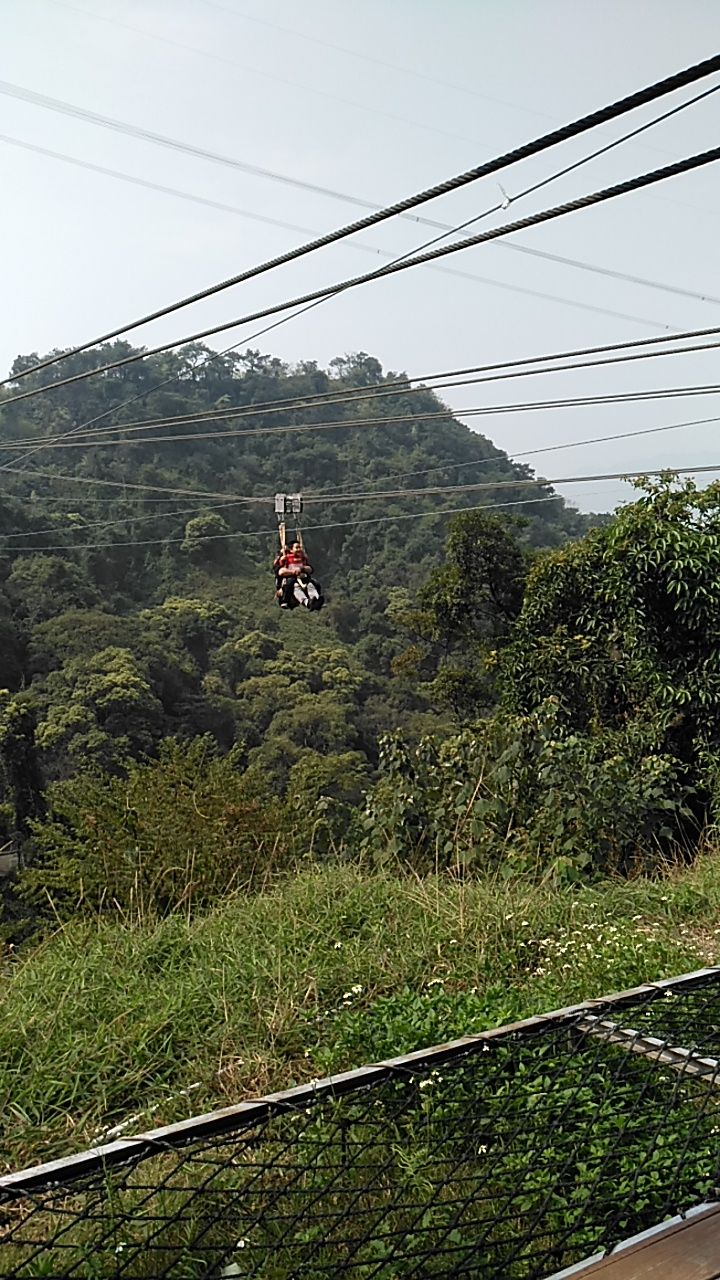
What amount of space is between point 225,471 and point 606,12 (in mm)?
16652

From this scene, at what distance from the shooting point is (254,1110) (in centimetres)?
170

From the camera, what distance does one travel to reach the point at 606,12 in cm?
304

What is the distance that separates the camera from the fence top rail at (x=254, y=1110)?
1.54m

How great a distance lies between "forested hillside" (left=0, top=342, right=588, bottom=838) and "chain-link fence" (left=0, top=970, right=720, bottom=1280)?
357 inches

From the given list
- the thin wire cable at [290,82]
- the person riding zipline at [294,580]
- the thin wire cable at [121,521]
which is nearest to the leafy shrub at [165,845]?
Answer: the person riding zipline at [294,580]

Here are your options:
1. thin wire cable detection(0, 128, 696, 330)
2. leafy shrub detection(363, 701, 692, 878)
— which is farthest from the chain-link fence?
thin wire cable detection(0, 128, 696, 330)

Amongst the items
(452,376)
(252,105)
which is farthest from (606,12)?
(252,105)

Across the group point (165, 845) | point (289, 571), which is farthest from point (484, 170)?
point (289, 571)

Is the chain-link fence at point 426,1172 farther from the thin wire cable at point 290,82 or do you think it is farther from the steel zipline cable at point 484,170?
the thin wire cable at point 290,82

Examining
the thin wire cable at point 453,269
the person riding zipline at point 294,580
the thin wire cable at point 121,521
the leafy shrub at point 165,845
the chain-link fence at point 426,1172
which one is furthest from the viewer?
the thin wire cable at point 121,521

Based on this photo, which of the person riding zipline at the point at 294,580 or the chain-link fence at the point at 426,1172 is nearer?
the chain-link fence at the point at 426,1172

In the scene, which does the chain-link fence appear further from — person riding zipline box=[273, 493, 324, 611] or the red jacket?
the red jacket

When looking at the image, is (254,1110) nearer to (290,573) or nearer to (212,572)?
(290,573)

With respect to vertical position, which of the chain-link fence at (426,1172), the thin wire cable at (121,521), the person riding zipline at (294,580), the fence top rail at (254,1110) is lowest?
the chain-link fence at (426,1172)
